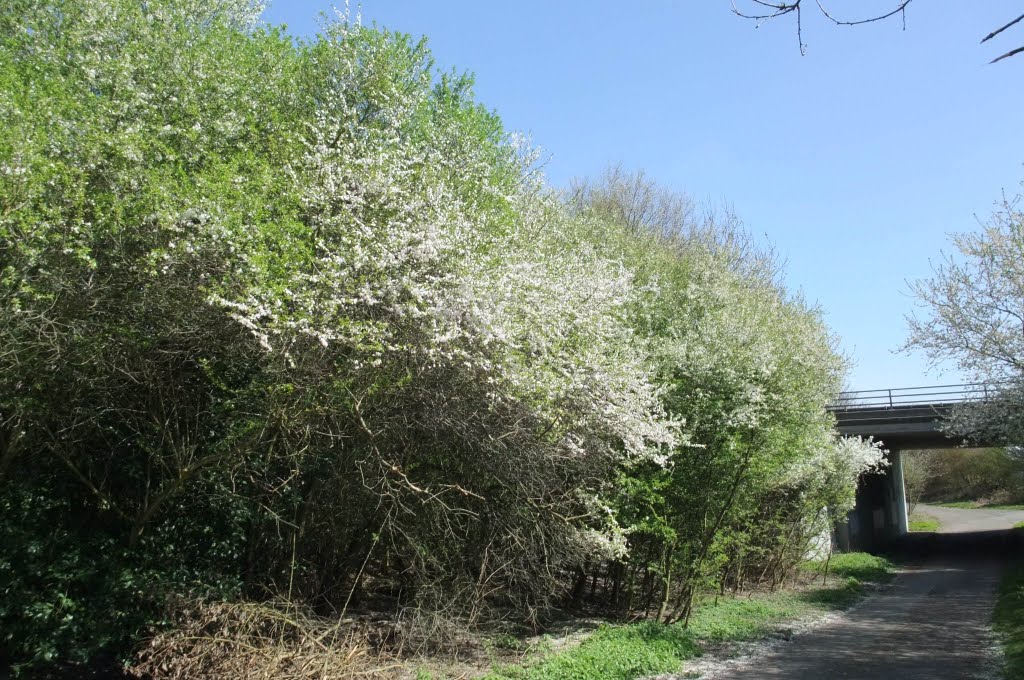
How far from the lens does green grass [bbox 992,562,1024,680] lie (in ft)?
34.5

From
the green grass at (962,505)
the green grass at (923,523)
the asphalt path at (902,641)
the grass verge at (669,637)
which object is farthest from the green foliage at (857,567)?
the green grass at (962,505)

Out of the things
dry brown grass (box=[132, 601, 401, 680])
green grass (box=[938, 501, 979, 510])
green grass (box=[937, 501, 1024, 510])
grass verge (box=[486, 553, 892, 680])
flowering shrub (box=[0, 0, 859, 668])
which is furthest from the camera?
green grass (box=[938, 501, 979, 510])

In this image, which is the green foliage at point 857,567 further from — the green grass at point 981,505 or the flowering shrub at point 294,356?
the green grass at point 981,505

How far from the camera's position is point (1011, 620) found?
576 inches

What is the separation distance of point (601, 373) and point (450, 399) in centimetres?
237

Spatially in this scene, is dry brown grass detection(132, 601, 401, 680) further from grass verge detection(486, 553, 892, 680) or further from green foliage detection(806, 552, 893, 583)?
green foliage detection(806, 552, 893, 583)

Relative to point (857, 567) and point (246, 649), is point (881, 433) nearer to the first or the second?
point (857, 567)

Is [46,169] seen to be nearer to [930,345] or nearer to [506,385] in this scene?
[506,385]

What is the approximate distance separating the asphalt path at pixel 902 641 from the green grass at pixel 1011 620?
213mm

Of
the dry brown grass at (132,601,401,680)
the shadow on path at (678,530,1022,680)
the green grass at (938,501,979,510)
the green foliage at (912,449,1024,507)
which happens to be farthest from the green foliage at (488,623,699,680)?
the green grass at (938,501,979,510)

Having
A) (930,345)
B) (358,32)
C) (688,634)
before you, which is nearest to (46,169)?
(358,32)

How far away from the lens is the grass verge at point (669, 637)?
9.97 m

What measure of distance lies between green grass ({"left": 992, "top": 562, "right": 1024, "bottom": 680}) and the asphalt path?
0.70 feet

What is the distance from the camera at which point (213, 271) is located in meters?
7.98
